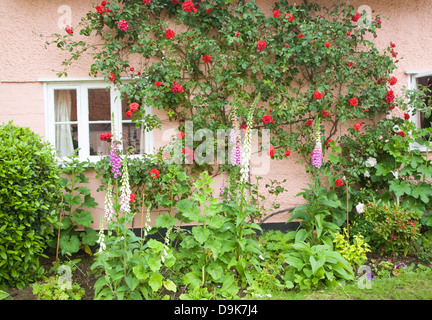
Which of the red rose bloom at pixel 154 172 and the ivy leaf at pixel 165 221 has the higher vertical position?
the red rose bloom at pixel 154 172

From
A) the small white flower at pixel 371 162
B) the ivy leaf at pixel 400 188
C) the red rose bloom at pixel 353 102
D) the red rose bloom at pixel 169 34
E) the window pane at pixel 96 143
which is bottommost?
the ivy leaf at pixel 400 188

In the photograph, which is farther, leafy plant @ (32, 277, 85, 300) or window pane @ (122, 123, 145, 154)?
window pane @ (122, 123, 145, 154)

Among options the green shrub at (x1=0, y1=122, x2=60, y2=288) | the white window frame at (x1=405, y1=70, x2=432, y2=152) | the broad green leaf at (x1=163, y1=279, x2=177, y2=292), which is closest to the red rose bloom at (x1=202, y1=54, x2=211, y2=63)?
the green shrub at (x1=0, y1=122, x2=60, y2=288)

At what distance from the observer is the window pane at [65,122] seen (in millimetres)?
5016

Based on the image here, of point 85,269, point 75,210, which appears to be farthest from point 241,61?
point 85,269

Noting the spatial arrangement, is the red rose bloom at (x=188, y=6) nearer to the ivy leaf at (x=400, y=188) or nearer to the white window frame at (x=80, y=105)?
the white window frame at (x=80, y=105)

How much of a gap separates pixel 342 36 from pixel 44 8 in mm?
4270

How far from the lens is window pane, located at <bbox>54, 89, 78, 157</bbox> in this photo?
5016 mm

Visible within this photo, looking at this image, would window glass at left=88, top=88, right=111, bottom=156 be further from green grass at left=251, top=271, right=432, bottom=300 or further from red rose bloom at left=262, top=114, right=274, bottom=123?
green grass at left=251, top=271, right=432, bottom=300

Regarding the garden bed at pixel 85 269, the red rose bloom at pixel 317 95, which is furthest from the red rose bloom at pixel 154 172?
the red rose bloom at pixel 317 95

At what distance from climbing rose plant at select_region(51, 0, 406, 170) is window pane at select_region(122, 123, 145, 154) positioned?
7.8 inches

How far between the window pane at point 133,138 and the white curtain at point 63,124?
0.77 m

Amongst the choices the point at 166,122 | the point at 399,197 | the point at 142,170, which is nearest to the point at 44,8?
the point at 166,122

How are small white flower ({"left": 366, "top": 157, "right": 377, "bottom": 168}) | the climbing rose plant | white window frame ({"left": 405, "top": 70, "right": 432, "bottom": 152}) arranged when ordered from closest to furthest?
the climbing rose plant < small white flower ({"left": 366, "top": 157, "right": 377, "bottom": 168}) < white window frame ({"left": 405, "top": 70, "right": 432, "bottom": 152})
